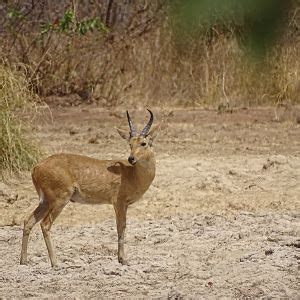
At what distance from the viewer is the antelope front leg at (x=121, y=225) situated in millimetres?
6496

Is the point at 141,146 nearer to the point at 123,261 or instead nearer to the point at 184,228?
the point at 123,261

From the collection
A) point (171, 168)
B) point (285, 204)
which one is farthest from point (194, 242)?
point (171, 168)

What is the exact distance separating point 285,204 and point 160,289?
11.7 ft

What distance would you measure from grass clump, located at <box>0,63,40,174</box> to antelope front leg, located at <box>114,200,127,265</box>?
3.55 m

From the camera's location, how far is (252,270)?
612 cm

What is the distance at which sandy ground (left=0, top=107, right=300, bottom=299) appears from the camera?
5895 millimetres

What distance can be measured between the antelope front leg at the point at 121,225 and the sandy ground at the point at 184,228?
7 centimetres

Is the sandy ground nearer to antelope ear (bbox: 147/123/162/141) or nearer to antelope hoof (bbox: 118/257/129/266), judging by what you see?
antelope hoof (bbox: 118/257/129/266)

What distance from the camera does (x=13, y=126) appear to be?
33.8 feet

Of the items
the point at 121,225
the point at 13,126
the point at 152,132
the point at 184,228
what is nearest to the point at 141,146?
the point at 152,132

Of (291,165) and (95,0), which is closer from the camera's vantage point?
(95,0)

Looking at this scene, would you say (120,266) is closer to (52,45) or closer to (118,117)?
(118,117)

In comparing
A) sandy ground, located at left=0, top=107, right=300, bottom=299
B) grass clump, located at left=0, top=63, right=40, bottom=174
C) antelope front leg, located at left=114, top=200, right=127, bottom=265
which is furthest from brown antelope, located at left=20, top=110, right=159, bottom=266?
grass clump, located at left=0, top=63, right=40, bottom=174

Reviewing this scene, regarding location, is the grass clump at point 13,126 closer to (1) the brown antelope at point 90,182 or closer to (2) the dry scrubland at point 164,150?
(2) the dry scrubland at point 164,150
